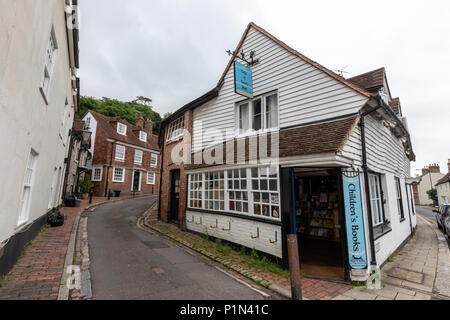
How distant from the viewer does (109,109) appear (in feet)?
133

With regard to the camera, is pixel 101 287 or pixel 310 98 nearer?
pixel 101 287

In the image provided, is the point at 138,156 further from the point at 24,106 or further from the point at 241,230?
the point at 24,106

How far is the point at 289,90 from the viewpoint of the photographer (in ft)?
22.4

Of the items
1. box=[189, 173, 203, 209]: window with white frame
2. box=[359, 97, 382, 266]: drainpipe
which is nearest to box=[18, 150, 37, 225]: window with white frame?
box=[189, 173, 203, 209]: window with white frame

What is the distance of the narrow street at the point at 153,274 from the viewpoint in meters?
4.02

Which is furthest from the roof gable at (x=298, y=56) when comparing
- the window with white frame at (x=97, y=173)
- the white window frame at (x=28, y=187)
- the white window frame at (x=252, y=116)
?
the window with white frame at (x=97, y=173)

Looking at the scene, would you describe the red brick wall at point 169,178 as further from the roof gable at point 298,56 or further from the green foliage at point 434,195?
the green foliage at point 434,195

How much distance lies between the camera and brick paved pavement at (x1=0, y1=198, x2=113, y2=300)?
12.2ft

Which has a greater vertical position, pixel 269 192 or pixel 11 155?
pixel 11 155

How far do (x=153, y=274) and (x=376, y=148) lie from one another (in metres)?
7.50

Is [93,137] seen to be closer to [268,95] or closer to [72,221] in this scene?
[72,221]

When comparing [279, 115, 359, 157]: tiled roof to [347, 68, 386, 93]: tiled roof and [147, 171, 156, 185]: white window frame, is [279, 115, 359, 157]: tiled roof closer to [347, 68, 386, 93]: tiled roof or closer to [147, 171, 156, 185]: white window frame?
[347, 68, 386, 93]: tiled roof

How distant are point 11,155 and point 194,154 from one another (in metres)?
6.40
